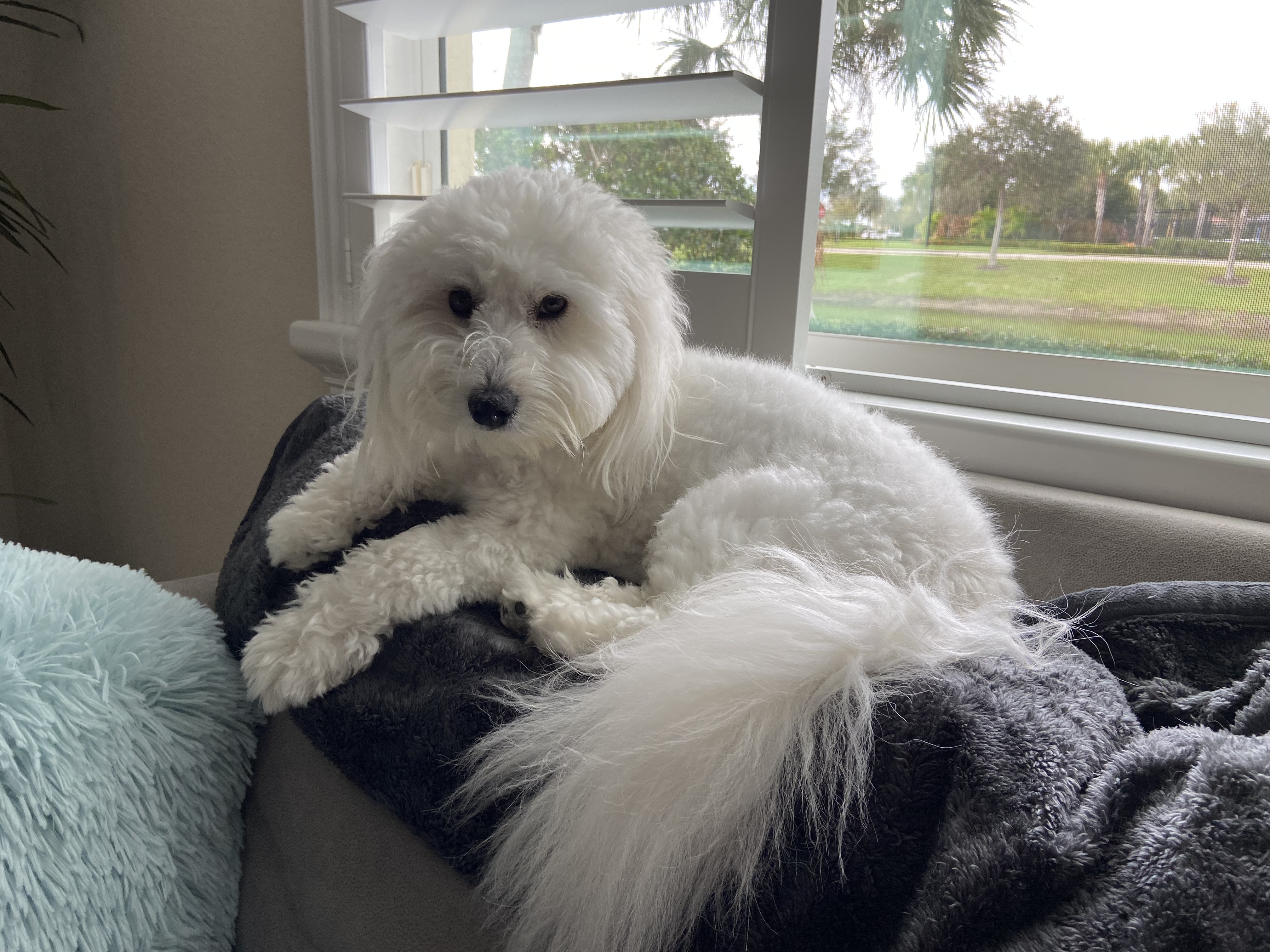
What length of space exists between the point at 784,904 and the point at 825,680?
136mm

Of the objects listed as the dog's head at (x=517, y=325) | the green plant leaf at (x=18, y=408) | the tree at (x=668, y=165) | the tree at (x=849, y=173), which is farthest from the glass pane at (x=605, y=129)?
the green plant leaf at (x=18, y=408)

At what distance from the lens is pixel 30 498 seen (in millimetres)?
2156

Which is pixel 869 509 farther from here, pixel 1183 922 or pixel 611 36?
pixel 611 36

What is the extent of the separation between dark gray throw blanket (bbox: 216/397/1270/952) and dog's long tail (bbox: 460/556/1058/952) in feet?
0.08

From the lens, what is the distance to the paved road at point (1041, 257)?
3.43 feet

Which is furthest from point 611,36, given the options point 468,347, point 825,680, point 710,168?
point 825,680

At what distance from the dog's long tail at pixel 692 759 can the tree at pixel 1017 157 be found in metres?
0.83

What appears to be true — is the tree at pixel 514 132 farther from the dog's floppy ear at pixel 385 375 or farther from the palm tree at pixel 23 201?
the palm tree at pixel 23 201

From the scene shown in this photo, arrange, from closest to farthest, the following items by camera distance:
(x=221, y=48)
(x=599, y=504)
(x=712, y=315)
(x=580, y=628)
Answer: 1. (x=580, y=628)
2. (x=599, y=504)
3. (x=712, y=315)
4. (x=221, y=48)

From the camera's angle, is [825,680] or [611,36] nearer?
[825,680]

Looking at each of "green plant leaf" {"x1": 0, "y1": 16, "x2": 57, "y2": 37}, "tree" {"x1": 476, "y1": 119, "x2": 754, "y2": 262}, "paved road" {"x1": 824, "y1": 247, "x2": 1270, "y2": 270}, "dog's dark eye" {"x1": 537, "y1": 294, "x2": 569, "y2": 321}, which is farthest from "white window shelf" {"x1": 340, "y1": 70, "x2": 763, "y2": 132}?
"green plant leaf" {"x1": 0, "y1": 16, "x2": 57, "y2": 37}

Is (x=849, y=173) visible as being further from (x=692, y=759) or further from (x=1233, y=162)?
(x=692, y=759)

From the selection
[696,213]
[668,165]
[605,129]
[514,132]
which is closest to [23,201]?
[514,132]

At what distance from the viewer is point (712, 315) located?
125 cm
